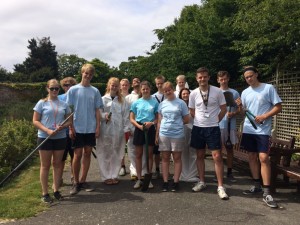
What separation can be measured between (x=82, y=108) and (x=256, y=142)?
9.06 ft

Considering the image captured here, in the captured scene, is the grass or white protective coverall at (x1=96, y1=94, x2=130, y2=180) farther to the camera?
white protective coverall at (x1=96, y1=94, x2=130, y2=180)

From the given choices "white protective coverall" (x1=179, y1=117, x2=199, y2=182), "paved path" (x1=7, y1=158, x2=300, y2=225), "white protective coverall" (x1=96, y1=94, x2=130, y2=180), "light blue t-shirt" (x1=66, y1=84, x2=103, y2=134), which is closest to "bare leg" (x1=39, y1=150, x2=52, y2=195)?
"paved path" (x1=7, y1=158, x2=300, y2=225)

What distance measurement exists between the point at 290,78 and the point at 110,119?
6.46 m

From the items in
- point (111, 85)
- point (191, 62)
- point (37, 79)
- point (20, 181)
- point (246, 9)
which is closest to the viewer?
point (111, 85)

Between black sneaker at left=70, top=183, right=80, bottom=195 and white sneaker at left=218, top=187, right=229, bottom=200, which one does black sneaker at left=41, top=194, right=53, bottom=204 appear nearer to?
black sneaker at left=70, top=183, right=80, bottom=195

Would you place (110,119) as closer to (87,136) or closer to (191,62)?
(87,136)

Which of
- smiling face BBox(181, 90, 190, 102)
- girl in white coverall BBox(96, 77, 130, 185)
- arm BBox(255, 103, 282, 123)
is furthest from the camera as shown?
smiling face BBox(181, 90, 190, 102)

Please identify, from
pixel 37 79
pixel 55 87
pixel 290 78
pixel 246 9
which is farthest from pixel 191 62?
pixel 37 79

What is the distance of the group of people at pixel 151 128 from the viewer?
18.0ft

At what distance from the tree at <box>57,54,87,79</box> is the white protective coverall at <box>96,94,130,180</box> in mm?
63943

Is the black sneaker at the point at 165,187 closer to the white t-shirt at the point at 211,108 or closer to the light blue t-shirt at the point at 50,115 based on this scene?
the white t-shirt at the point at 211,108

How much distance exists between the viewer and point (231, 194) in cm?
583

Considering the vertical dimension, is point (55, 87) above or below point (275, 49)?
below

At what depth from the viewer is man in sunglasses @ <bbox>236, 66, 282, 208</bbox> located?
5391 mm
